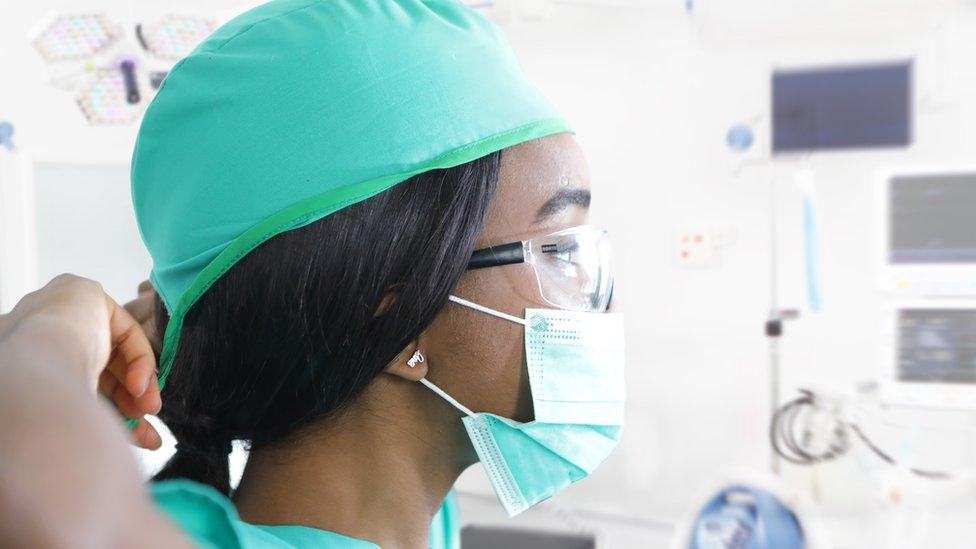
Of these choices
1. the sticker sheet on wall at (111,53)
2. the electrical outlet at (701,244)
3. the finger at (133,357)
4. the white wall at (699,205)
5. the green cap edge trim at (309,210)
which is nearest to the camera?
the finger at (133,357)

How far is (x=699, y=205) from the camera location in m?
2.70

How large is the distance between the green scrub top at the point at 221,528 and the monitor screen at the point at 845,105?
2044 millimetres

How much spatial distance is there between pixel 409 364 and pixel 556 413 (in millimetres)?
203

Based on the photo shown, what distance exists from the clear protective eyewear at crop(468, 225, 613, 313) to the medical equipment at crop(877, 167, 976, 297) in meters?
1.55

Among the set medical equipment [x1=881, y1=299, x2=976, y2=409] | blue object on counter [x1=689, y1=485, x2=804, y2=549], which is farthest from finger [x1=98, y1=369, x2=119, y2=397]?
medical equipment [x1=881, y1=299, x2=976, y2=409]

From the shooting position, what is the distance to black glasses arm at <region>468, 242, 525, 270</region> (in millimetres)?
844

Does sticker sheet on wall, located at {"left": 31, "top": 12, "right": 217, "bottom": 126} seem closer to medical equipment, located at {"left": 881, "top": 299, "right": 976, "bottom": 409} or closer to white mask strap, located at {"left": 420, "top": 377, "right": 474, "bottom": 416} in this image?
white mask strap, located at {"left": 420, "top": 377, "right": 474, "bottom": 416}

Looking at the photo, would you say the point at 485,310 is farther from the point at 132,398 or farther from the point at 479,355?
the point at 132,398

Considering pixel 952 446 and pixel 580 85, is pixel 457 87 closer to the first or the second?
pixel 580 85

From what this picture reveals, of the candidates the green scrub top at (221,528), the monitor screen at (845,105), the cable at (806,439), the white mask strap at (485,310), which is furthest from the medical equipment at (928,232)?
the green scrub top at (221,528)

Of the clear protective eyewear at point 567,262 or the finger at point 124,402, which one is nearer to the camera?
the finger at point 124,402

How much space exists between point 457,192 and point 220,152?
257 millimetres

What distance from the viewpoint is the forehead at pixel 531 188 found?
85cm

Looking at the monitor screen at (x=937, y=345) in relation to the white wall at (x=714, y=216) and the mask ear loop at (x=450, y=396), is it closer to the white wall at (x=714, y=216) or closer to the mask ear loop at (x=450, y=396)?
the white wall at (x=714, y=216)
